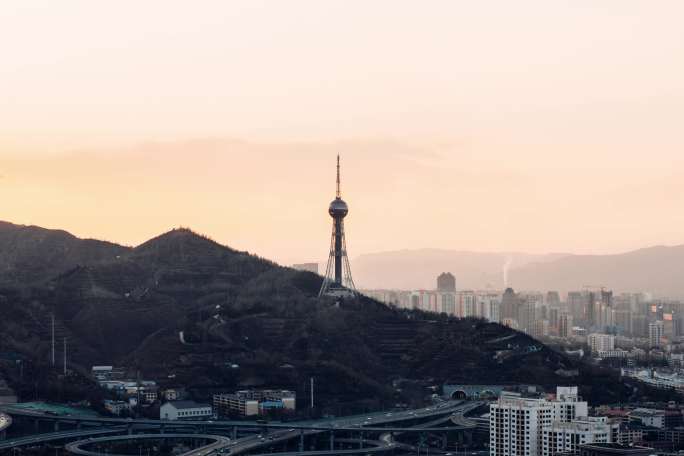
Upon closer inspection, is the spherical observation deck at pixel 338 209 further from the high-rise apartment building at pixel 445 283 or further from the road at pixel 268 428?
the high-rise apartment building at pixel 445 283

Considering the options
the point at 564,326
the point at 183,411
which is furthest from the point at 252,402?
the point at 564,326

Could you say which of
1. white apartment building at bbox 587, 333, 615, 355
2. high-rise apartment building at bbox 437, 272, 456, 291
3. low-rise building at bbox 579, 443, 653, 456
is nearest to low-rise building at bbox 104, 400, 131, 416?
low-rise building at bbox 579, 443, 653, 456

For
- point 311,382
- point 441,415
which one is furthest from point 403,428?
point 311,382

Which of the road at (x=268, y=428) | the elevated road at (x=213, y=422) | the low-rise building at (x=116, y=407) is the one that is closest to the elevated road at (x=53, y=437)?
the road at (x=268, y=428)

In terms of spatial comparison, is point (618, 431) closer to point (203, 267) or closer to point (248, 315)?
point (248, 315)

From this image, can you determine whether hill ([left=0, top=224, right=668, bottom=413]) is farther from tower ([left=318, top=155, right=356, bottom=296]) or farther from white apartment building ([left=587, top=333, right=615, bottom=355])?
white apartment building ([left=587, top=333, right=615, bottom=355])

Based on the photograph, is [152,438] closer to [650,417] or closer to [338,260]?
[650,417]
